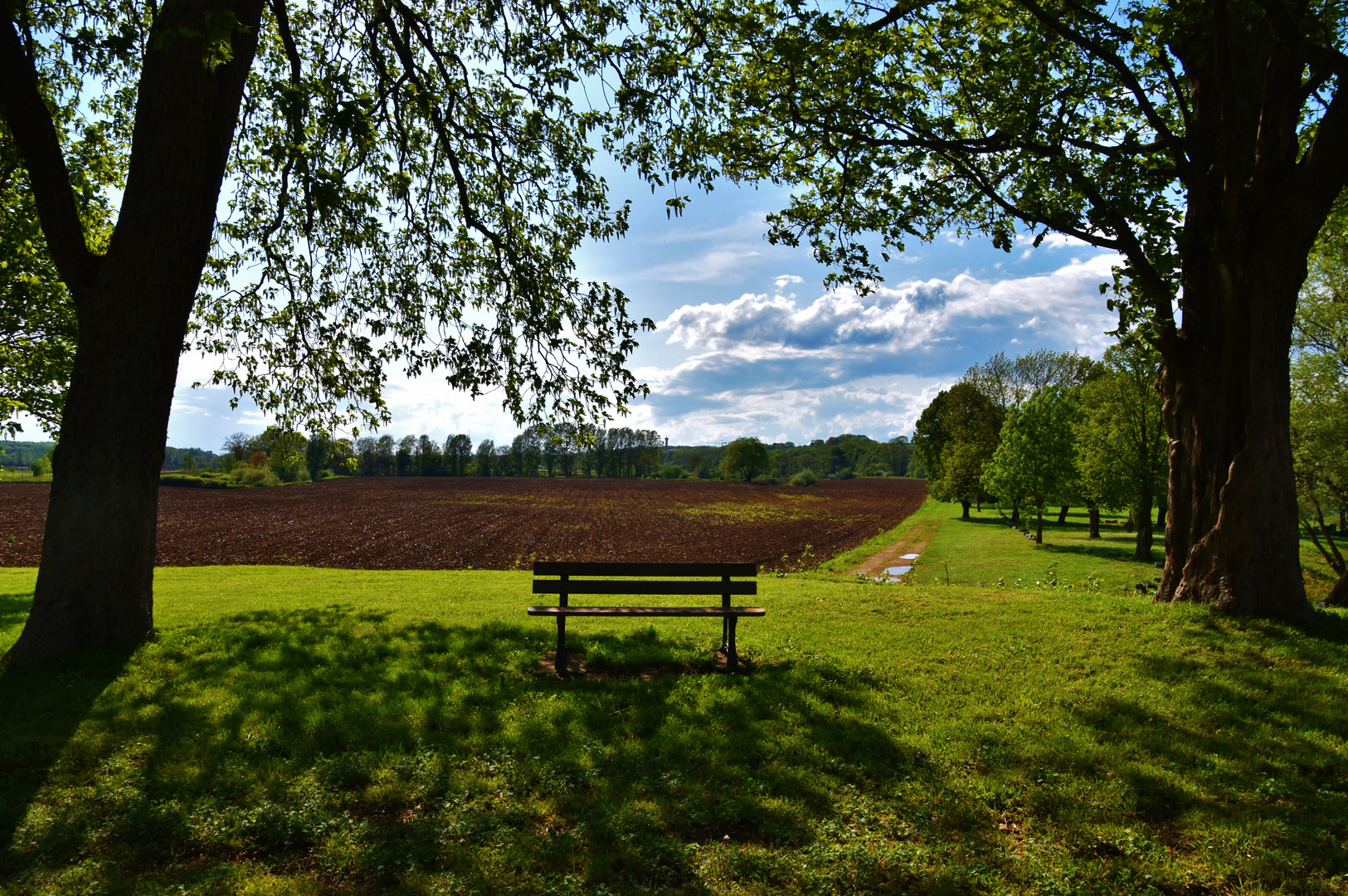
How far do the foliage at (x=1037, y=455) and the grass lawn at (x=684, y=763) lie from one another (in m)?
29.1

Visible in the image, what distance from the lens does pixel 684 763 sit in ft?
15.4

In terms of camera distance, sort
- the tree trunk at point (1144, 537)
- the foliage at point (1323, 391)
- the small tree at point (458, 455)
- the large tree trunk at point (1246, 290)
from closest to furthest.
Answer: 1. the large tree trunk at point (1246, 290)
2. the foliage at point (1323, 391)
3. the tree trunk at point (1144, 537)
4. the small tree at point (458, 455)

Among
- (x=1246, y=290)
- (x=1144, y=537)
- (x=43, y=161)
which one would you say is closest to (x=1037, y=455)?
(x=1144, y=537)

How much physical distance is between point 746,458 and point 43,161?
108617 millimetres

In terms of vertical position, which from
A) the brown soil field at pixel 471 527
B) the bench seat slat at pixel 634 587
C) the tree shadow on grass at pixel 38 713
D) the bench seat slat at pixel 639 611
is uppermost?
the bench seat slat at pixel 634 587

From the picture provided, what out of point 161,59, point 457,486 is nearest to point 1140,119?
point 161,59

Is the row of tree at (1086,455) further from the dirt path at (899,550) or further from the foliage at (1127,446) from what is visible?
the dirt path at (899,550)

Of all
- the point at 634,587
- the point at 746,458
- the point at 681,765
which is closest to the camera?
the point at 681,765

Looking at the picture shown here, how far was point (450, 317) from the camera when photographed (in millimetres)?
10961

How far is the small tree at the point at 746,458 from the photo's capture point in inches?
4456

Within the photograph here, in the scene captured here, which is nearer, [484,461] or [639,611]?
[639,611]

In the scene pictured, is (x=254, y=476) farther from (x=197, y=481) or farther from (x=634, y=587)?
(x=634, y=587)

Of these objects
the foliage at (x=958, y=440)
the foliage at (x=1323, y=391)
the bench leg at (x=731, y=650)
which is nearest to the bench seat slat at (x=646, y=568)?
the bench leg at (x=731, y=650)

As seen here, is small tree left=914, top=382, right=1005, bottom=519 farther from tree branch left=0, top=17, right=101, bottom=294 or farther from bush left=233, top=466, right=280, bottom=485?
bush left=233, top=466, right=280, bottom=485
